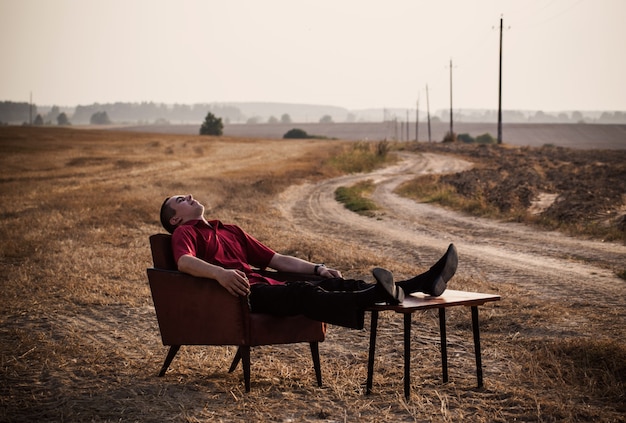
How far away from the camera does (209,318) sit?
5.77 meters

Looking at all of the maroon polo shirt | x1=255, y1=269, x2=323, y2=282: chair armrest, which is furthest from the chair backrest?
x1=255, y1=269, x2=323, y2=282: chair armrest

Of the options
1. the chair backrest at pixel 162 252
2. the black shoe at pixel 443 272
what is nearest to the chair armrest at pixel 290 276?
the chair backrest at pixel 162 252

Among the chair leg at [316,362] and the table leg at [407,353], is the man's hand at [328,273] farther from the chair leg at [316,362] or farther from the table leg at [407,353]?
the table leg at [407,353]

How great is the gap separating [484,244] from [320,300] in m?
10.5

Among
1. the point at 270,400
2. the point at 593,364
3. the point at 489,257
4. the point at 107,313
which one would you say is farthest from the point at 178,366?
the point at 489,257

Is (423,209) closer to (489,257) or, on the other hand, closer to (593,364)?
(489,257)

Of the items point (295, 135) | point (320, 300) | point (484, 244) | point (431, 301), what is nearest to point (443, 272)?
point (431, 301)

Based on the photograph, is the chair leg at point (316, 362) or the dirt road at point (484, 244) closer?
the chair leg at point (316, 362)

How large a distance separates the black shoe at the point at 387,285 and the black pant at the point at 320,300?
0.44ft

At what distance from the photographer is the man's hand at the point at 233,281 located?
555 centimetres

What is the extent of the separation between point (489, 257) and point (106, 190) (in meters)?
16.3

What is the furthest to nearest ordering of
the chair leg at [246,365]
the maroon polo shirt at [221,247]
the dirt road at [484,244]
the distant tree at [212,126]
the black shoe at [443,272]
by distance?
the distant tree at [212,126], the dirt road at [484,244], the maroon polo shirt at [221,247], the chair leg at [246,365], the black shoe at [443,272]

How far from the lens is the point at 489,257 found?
13.4 metres

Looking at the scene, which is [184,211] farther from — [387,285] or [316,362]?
[387,285]
